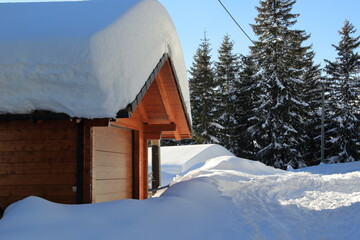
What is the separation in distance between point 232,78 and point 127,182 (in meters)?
27.3

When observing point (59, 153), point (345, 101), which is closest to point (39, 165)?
point (59, 153)

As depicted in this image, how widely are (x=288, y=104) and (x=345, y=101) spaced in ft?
15.0

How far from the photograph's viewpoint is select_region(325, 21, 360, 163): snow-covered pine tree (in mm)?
26703

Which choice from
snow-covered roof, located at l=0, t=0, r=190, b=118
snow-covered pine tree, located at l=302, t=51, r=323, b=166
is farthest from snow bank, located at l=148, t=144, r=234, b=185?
snow-covered roof, located at l=0, t=0, r=190, b=118

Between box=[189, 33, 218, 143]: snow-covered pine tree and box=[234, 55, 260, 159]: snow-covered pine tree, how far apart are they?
2.15 m

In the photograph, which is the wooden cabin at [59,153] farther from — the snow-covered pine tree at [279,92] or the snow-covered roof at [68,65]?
the snow-covered pine tree at [279,92]

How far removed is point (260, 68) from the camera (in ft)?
92.2

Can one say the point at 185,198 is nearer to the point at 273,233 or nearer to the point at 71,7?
the point at 273,233

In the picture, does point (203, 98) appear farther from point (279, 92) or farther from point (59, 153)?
point (59, 153)

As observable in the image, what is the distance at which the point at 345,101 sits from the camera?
2744cm

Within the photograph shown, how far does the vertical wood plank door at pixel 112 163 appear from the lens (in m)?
6.29

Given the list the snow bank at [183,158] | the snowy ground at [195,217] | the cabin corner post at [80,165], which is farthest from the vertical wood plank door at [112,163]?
the snow bank at [183,158]

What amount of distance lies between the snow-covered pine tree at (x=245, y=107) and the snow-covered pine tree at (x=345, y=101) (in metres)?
6.00

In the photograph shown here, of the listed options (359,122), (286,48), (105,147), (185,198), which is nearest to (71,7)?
(105,147)
